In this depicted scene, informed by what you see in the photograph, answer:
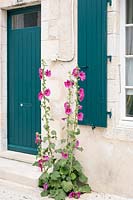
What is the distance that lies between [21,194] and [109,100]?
6.15ft

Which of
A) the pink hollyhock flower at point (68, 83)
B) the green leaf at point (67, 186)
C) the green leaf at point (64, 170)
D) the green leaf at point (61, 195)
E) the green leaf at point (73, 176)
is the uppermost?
the pink hollyhock flower at point (68, 83)

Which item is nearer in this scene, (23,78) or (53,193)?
(53,193)

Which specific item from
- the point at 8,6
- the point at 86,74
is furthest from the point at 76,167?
the point at 8,6

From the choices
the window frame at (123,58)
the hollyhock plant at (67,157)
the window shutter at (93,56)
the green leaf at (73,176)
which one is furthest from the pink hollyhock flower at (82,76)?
the green leaf at (73,176)

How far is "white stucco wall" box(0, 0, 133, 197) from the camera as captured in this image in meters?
5.13

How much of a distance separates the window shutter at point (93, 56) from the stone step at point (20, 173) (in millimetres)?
1253

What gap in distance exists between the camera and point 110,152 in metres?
5.27

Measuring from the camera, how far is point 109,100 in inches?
206

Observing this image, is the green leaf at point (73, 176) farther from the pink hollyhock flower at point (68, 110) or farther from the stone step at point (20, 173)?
the pink hollyhock flower at point (68, 110)

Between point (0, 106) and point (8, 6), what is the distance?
180cm

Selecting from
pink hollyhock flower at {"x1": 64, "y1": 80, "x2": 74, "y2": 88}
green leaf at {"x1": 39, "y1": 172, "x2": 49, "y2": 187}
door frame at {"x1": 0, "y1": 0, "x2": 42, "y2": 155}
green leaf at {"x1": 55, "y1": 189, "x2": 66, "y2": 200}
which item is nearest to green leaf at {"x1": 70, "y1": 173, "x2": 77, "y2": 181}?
green leaf at {"x1": 55, "y1": 189, "x2": 66, "y2": 200}

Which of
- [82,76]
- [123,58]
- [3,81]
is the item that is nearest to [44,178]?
[82,76]

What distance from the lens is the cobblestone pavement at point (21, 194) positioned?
5.29 m

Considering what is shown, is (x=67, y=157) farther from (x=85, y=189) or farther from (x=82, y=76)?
(x=82, y=76)
